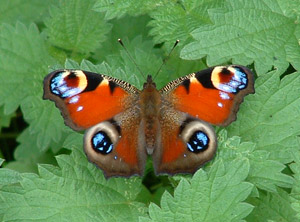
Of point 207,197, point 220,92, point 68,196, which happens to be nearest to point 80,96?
point 68,196

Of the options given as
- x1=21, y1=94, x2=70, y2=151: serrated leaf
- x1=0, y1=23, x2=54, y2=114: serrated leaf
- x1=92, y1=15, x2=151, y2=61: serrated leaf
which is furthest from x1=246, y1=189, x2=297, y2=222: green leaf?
x1=0, y1=23, x2=54, y2=114: serrated leaf

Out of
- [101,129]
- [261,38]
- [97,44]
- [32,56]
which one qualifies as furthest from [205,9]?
[32,56]

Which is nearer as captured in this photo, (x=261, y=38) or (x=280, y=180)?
(x=280, y=180)

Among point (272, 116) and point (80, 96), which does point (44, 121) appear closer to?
point (80, 96)

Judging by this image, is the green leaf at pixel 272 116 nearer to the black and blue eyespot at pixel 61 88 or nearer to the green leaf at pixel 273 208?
the green leaf at pixel 273 208

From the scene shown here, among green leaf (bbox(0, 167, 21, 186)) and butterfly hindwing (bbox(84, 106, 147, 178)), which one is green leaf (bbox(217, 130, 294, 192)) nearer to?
butterfly hindwing (bbox(84, 106, 147, 178))

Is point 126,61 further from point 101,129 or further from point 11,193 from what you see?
point 11,193
